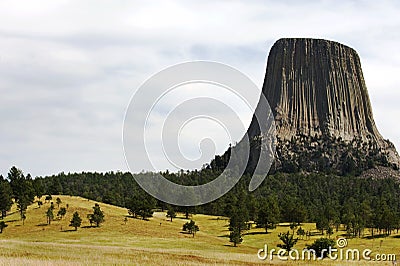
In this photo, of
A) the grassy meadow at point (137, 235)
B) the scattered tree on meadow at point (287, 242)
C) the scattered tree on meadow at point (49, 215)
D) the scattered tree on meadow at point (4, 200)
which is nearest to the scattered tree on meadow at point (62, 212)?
the grassy meadow at point (137, 235)

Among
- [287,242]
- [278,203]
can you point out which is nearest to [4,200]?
[278,203]

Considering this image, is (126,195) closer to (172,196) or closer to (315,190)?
(172,196)

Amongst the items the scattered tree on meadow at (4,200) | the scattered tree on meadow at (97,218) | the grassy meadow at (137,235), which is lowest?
the grassy meadow at (137,235)

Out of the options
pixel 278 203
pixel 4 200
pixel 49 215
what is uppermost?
pixel 278 203

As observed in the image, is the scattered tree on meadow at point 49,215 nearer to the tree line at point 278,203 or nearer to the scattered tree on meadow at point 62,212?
the scattered tree on meadow at point 62,212

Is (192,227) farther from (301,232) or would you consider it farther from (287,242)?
(287,242)

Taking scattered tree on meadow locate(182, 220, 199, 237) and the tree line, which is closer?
scattered tree on meadow locate(182, 220, 199, 237)

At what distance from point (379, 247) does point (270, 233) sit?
27.4m

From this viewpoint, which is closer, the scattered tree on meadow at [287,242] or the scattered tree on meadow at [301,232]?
the scattered tree on meadow at [287,242]

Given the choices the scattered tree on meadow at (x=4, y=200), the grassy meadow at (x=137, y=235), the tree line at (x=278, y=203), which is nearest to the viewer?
the grassy meadow at (x=137, y=235)

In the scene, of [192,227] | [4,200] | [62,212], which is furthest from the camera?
[4,200]

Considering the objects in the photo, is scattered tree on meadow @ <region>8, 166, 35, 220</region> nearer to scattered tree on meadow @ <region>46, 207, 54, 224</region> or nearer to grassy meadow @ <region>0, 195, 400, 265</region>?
grassy meadow @ <region>0, 195, 400, 265</region>

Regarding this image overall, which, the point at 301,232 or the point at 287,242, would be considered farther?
the point at 301,232

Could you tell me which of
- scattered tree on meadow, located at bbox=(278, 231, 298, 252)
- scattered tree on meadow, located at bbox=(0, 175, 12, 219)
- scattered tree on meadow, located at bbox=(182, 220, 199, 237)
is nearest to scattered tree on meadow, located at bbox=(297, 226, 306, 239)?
scattered tree on meadow, located at bbox=(182, 220, 199, 237)
